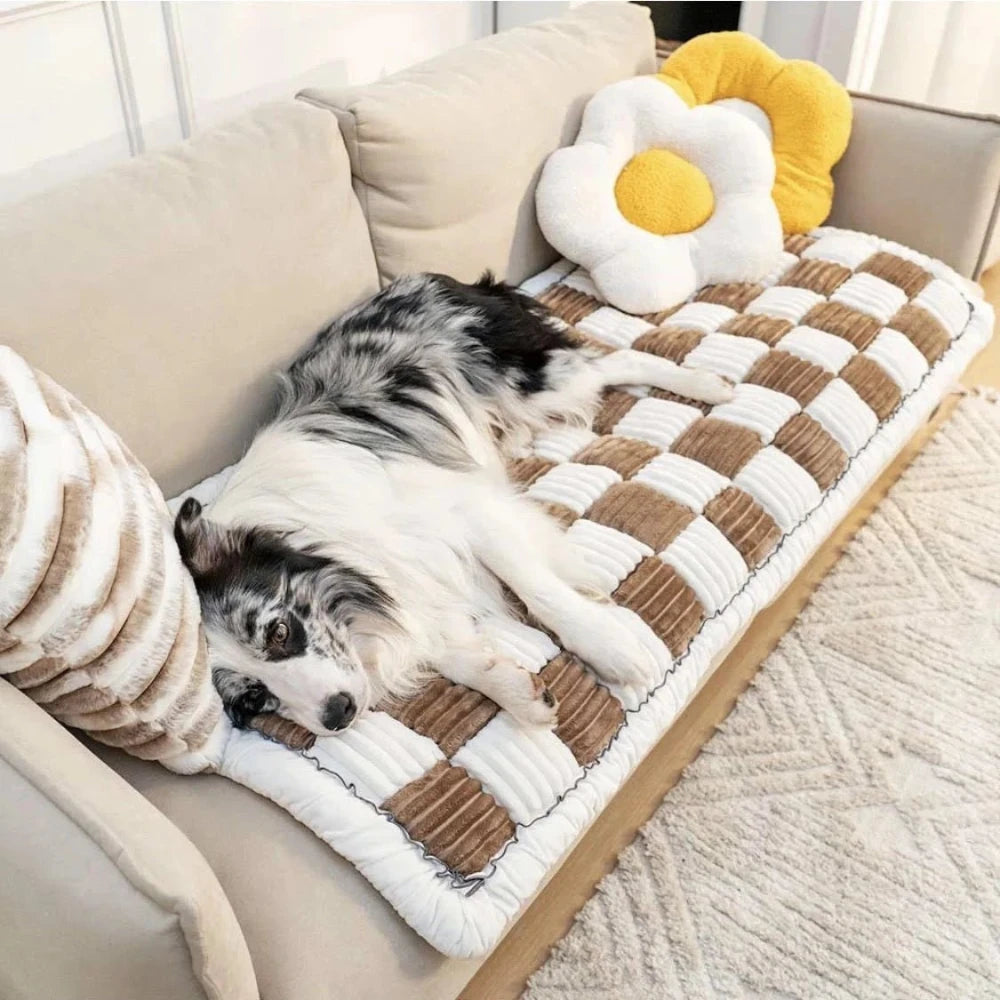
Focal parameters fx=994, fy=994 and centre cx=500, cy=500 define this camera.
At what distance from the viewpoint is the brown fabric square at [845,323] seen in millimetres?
2125

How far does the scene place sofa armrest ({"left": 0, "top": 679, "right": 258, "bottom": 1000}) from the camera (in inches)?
36.3

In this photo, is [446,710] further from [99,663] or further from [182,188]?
[182,188]

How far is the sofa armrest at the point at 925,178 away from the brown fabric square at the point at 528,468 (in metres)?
1.27

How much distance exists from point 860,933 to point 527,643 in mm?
727

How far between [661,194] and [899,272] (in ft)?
1.93

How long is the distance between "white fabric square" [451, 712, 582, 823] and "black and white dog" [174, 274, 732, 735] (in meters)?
0.03

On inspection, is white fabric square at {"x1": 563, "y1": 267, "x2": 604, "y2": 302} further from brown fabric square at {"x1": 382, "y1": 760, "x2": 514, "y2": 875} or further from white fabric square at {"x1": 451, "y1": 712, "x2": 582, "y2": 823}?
brown fabric square at {"x1": 382, "y1": 760, "x2": 514, "y2": 875}

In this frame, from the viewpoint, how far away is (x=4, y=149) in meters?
1.86

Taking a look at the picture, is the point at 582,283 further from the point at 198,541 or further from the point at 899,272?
the point at 198,541

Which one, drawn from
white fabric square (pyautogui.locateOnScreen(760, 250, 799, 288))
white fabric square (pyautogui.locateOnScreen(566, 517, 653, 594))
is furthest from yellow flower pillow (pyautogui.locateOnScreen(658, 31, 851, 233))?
white fabric square (pyautogui.locateOnScreen(566, 517, 653, 594))

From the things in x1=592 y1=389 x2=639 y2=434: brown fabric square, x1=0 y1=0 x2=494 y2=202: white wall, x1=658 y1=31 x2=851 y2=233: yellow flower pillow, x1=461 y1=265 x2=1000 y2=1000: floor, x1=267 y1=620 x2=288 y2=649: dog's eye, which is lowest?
x1=461 y1=265 x2=1000 y2=1000: floor

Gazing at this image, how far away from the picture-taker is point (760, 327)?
2.17m

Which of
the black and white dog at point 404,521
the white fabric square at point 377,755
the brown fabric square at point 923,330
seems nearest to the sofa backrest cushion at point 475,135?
the black and white dog at point 404,521

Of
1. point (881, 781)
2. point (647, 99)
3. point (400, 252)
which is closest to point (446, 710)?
point (881, 781)
